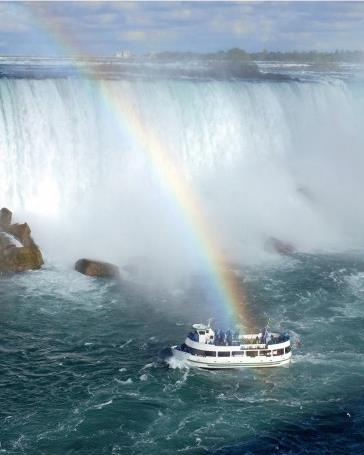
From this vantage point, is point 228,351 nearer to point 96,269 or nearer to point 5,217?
point 96,269

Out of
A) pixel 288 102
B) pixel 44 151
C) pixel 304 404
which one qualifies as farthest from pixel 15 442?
pixel 288 102

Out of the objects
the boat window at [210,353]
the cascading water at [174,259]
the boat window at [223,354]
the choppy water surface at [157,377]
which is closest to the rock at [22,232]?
the cascading water at [174,259]

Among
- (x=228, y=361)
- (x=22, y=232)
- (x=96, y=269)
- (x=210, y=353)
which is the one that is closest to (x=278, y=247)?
(x=96, y=269)

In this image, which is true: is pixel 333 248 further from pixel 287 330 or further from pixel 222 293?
pixel 287 330

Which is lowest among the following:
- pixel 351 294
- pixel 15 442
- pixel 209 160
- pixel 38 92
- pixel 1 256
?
pixel 15 442

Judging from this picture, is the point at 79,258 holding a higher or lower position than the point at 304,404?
higher
